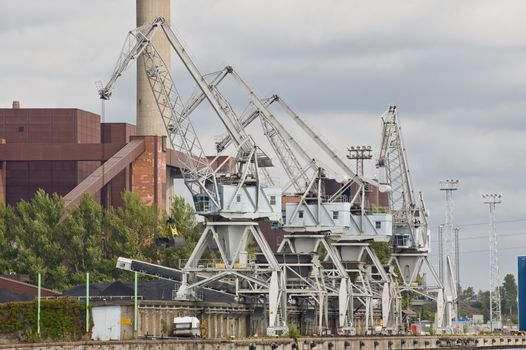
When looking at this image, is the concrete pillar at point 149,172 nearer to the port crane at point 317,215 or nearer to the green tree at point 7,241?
the green tree at point 7,241

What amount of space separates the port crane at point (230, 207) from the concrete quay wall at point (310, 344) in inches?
229

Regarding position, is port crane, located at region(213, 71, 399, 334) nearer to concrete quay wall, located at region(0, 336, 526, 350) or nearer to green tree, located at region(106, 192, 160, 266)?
concrete quay wall, located at region(0, 336, 526, 350)

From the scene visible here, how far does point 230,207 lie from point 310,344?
13.6 metres

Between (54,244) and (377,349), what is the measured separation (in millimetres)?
40331

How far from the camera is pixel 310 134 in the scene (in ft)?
537

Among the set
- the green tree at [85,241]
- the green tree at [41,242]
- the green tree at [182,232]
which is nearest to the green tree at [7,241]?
the green tree at [41,242]

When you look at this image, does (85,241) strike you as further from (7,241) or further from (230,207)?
(230,207)

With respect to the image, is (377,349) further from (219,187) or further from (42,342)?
(42,342)

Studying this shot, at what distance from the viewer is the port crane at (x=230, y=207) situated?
443 feet

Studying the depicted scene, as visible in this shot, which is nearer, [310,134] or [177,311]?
[177,311]

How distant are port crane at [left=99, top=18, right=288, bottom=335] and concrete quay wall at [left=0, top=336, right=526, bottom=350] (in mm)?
5807

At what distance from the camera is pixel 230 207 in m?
135

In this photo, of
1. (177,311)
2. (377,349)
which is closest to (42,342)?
(177,311)

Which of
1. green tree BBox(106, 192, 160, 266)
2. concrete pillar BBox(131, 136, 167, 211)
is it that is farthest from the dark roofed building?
concrete pillar BBox(131, 136, 167, 211)
